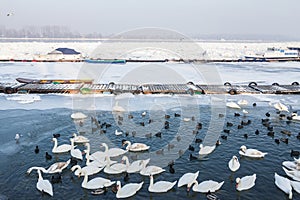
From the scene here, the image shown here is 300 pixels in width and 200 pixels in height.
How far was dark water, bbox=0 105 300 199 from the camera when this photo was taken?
11.6 m

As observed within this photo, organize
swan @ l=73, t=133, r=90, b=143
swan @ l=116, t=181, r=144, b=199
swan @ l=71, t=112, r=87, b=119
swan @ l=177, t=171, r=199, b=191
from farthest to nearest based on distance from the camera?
swan @ l=71, t=112, r=87, b=119
swan @ l=73, t=133, r=90, b=143
swan @ l=177, t=171, r=199, b=191
swan @ l=116, t=181, r=144, b=199

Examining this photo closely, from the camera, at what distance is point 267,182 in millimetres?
12484

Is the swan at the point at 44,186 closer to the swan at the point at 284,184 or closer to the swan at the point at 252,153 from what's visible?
the swan at the point at 284,184

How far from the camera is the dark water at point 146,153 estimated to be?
11633 millimetres

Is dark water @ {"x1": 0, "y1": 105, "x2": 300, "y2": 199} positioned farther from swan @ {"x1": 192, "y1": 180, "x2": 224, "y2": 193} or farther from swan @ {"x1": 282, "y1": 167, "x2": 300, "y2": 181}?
swan @ {"x1": 282, "y1": 167, "x2": 300, "y2": 181}

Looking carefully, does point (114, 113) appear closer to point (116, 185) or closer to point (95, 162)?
point (95, 162)

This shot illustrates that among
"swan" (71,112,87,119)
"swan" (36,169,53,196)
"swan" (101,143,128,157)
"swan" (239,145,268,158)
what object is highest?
"swan" (71,112,87,119)

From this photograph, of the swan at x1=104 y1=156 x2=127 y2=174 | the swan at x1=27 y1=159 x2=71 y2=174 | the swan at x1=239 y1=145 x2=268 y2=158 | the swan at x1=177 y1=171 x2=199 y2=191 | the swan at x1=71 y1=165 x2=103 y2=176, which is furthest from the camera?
the swan at x1=239 y1=145 x2=268 y2=158

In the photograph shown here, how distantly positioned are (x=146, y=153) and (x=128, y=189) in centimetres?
442

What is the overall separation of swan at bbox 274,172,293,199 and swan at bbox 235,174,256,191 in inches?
45.6

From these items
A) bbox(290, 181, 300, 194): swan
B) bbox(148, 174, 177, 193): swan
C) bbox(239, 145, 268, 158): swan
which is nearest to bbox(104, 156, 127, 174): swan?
bbox(148, 174, 177, 193): swan

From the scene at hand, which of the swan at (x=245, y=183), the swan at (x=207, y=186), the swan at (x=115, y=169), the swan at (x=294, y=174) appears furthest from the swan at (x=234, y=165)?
the swan at (x=115, y=169)

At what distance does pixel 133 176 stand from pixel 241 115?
1281cm

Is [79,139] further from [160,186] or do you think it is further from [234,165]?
[234,165]
